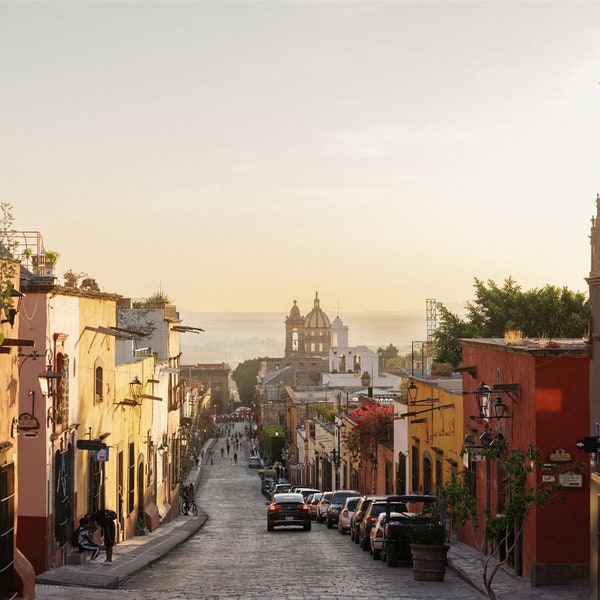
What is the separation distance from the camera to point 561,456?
21.4 meters

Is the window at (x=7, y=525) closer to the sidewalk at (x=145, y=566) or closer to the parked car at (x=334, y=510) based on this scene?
the sidewalk at (x=145, y=566)

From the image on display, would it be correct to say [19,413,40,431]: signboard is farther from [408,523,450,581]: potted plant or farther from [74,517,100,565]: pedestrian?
[408,523,450,581]: potted plant

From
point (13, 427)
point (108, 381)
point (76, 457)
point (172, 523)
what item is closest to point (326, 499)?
point (172, 523)

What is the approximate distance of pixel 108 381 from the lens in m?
30.9

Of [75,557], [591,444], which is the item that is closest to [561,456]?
[591,444]

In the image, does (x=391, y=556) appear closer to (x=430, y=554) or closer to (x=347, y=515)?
(x=430, y=554)

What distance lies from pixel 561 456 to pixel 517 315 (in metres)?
39.8

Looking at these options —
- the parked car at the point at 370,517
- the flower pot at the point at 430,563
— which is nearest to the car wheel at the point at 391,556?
the flower pot at the point at 430,563

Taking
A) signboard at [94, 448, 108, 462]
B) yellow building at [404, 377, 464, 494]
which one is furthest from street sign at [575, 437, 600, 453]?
yellow building at [404, 377, 464, 494]

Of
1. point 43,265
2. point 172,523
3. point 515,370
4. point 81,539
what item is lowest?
point 172,523

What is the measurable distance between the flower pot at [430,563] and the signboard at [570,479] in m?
2.96

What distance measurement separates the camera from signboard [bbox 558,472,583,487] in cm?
2130

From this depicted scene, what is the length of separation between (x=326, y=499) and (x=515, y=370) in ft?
79.8

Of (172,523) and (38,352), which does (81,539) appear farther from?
(172,523)
